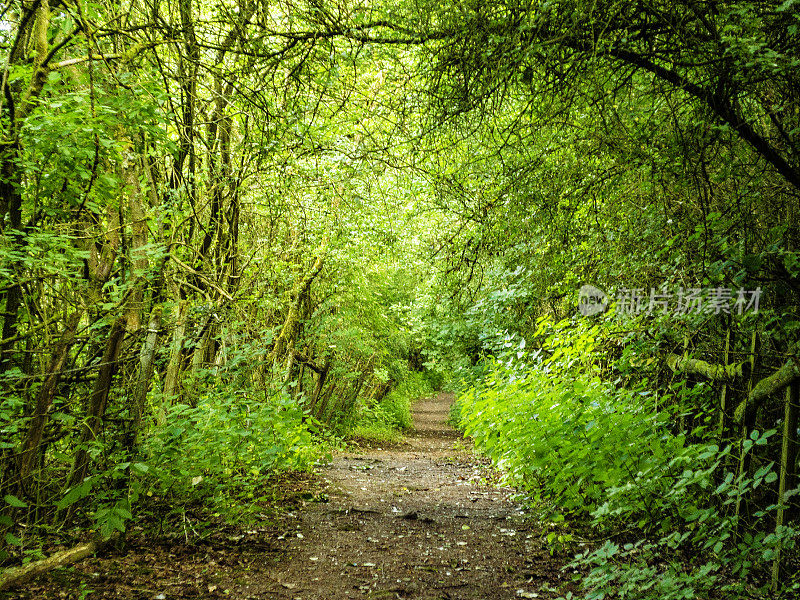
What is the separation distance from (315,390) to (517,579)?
878cm

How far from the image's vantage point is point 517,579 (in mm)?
4215

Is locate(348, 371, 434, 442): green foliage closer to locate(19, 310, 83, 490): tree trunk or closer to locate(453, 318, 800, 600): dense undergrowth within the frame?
locate(453, 318, 800, 600): dense undergrowth

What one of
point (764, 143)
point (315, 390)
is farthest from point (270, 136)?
point (315, 390)

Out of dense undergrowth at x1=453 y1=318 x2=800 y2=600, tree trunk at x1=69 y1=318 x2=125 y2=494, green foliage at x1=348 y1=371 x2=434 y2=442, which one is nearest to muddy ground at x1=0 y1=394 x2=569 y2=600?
dense undergrowth at x1=453 y1=318 x2=800 y2=600

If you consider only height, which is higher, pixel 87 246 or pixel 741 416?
pixel 87 246

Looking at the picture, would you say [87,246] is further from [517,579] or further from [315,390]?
[315,390]

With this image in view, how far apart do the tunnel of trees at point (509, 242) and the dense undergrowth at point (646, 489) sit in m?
0.03

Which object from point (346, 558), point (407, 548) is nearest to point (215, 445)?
point (346, 558)

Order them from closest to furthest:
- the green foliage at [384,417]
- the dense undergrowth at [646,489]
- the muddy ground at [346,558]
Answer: the dense undergrowth at [646,489] → the muddy ground at [346,558] → the green foliage at [384,417]

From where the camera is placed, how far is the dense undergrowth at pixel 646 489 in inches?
123

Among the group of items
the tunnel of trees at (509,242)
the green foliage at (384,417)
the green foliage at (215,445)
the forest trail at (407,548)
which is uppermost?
the tunnel of trees at (509,242)

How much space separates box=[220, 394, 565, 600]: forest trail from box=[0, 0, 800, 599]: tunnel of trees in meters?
0.53

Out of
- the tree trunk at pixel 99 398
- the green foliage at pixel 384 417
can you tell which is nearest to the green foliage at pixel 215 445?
the tree trunk at pixel 99 398

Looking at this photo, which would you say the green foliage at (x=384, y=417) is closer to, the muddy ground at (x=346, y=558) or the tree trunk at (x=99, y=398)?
the muddy ground at (x=346, y=558)
